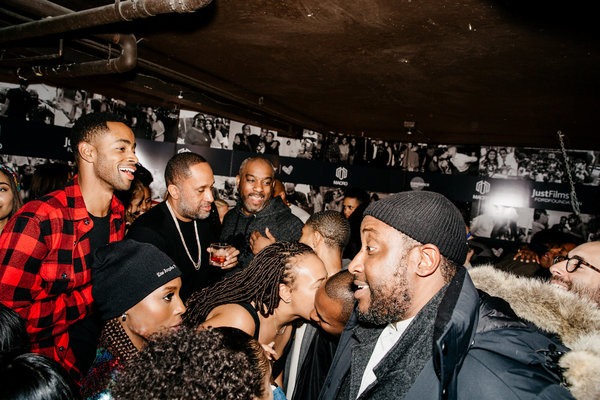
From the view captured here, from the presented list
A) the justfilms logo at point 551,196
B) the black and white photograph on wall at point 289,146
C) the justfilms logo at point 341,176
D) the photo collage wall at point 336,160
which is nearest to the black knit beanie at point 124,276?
the photo collage wall at point 336,160

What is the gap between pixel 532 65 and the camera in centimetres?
335

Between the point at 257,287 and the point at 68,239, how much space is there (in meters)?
1.22

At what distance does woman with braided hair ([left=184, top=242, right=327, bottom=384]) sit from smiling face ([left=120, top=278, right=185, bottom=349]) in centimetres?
A: 30

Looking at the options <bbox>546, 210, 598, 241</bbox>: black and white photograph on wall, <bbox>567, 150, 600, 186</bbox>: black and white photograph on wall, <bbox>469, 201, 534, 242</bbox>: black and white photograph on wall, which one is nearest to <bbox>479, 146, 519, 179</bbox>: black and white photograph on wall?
<bbox>469, 201, 534, 242</bbox>: black and white photograph on wall

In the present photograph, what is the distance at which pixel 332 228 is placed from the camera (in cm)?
294

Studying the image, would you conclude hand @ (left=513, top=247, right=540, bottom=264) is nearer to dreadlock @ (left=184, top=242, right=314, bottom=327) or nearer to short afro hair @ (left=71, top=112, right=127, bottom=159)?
dreadlock @ (left=184, top=242, right=314, bottom=327)

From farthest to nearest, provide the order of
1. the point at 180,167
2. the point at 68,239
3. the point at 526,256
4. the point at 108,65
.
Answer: the point at 526,256
the point at 108,65
the point at 180,167
the point at 68,239

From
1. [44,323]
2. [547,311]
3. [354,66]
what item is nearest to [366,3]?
[354,66]

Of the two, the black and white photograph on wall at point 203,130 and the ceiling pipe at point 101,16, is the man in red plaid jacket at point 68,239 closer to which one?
the ceiling pipe at point 101,16

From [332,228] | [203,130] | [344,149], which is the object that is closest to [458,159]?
[344,149]

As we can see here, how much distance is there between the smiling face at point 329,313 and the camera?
2.00 metres

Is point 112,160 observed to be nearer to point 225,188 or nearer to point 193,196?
point 193,196

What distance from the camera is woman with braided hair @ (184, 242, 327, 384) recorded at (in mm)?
2098

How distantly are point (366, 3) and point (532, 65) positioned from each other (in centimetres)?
200
